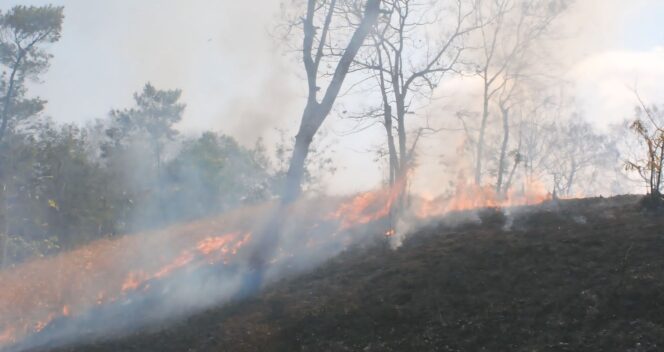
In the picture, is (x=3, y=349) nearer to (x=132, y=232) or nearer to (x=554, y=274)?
(x=554, y=274)

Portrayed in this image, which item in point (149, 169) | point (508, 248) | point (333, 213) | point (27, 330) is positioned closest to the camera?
point (508, 248)

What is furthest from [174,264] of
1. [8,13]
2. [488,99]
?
[488,99]

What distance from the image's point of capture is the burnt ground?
6160 mm

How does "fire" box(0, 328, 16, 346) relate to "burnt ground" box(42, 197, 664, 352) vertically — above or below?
below

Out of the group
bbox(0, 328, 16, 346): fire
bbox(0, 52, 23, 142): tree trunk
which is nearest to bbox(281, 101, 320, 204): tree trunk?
bbox(0, 328, 16, 346): fire

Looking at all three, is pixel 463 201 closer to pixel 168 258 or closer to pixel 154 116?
pixel 168 258

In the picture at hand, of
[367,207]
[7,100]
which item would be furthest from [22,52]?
[367,207]

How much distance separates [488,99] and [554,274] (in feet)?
89.6

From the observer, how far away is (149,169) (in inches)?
1535

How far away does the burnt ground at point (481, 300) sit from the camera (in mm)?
6160

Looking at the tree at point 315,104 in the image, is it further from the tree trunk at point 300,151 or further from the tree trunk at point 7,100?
the tree trunk at point 7,100

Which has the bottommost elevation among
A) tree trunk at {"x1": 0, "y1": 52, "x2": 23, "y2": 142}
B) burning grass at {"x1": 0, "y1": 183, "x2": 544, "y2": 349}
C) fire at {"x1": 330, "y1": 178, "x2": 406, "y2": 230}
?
burning grass at {"x1": 0, "y1": 183, "x2": 544, "y2": 349}

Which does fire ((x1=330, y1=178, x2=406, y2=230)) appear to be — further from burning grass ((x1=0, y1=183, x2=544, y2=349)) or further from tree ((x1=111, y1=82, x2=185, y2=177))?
tree ((x1=111, y1=82, x2=185, y2=177))

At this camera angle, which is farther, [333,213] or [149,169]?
[149,169]
